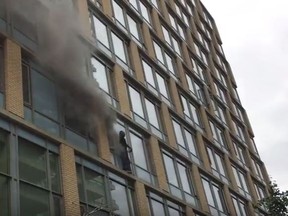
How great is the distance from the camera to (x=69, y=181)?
36.8ft

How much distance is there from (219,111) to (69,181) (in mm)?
16497

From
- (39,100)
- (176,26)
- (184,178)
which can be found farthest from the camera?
(176,26)

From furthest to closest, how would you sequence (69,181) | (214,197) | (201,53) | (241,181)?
(201,53), (241,181), (214,197), (69,181)

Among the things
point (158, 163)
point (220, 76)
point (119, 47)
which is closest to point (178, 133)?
point (158, 163)

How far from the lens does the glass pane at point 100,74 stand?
49.2 ft

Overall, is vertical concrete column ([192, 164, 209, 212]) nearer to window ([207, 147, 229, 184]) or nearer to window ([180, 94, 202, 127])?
window ([207, 147, 229, 184])

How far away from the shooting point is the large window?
645 inches

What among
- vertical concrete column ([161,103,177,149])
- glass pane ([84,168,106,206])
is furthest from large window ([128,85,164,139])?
glass pane ([84,168,106,206])

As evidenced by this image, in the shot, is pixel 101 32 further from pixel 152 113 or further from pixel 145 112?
pixel 152 113

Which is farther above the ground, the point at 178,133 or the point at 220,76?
the point at 220,76

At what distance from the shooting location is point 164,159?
16.8 m

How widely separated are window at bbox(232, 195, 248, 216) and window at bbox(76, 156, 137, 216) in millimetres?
9472

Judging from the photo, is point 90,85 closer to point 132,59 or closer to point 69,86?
point 69,86

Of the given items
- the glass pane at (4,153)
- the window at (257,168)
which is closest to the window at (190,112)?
the window at (257,168)
